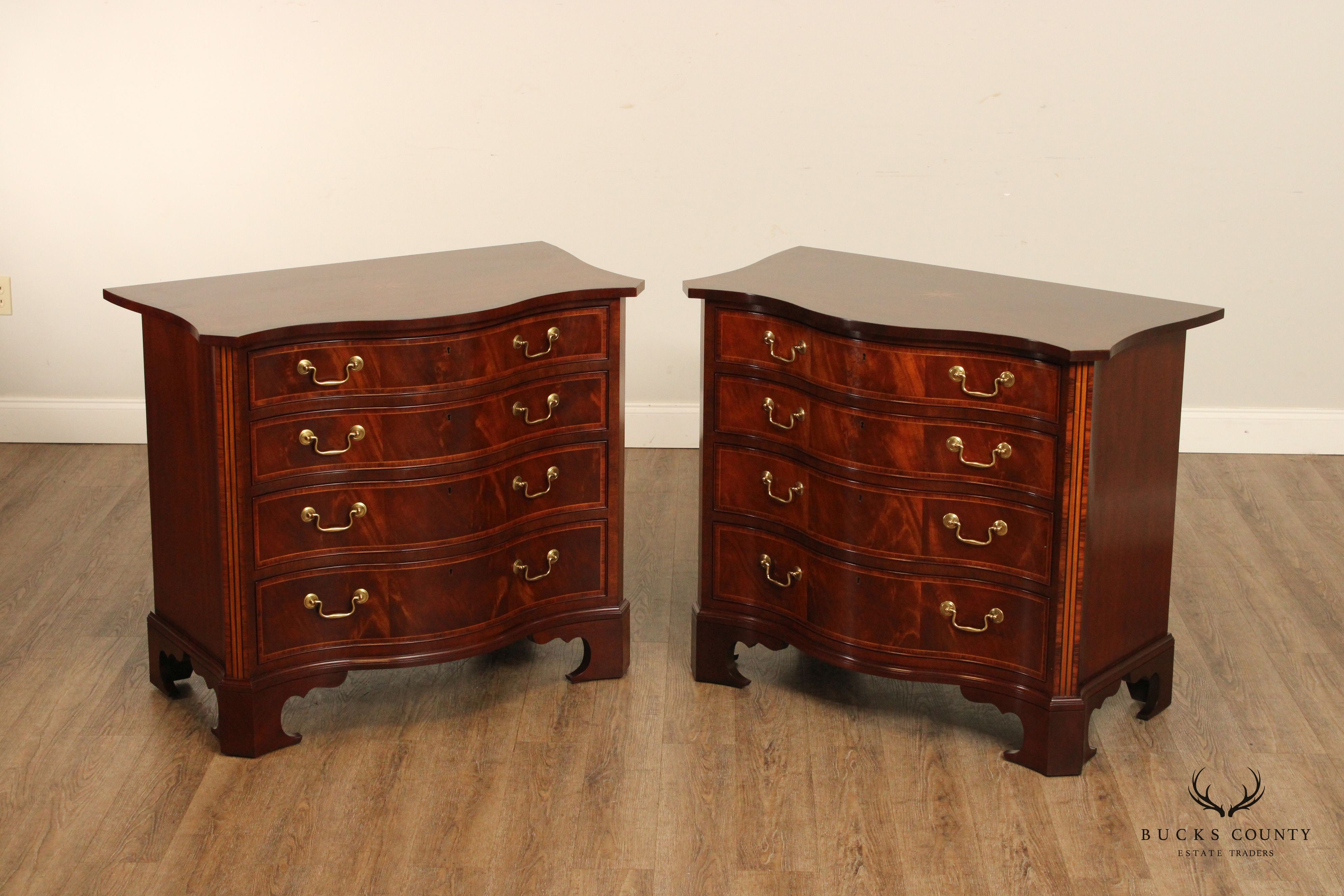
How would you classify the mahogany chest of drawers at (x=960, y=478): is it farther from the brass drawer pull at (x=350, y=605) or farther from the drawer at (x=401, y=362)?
the brass drawer pull at (x=350, y=605)

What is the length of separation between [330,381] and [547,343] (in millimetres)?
436

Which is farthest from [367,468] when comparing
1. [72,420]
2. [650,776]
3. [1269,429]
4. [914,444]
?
[1269,429]

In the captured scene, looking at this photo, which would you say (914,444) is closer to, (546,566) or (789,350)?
(789,350)

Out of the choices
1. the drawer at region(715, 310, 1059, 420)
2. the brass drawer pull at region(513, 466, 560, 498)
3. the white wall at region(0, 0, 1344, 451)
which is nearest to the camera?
the drawer at region(715, 310, 1059, 420)

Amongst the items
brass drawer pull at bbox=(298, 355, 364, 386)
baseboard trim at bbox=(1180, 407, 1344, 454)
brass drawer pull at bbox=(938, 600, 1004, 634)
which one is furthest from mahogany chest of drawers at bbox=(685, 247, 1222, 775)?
baseboard trim at bbox=(1180, 407, 1344, 454)

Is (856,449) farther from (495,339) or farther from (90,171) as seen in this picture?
(90,171)

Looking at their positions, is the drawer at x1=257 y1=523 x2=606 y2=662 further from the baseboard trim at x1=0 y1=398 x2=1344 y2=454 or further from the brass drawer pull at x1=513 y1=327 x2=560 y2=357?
the baseboard trim at x1=0 y1=398 x2=1344 y2=454

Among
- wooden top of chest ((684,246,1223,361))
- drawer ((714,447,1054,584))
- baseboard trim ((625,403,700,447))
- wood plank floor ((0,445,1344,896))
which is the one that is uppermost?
wooden top of chest ((684,246,1223,361))

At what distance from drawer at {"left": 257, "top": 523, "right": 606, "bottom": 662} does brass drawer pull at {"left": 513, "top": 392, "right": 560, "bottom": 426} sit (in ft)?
0.78

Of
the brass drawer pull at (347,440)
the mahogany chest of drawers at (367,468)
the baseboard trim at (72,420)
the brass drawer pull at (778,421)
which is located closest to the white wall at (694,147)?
the baseboard trim at (72,420)

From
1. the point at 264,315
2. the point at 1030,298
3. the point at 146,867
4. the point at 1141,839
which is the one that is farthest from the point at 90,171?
the point at 1141,839

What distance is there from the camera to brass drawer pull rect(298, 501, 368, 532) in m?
2.74

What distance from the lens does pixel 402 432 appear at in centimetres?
275

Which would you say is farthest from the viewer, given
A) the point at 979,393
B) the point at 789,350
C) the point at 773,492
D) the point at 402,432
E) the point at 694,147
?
the point at 694,147
